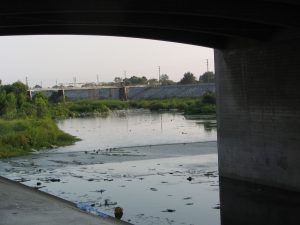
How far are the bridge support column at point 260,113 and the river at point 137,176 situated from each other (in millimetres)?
1628

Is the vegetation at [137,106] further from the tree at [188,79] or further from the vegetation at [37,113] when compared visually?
the tree at [188,79]

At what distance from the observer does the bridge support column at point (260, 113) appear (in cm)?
1719

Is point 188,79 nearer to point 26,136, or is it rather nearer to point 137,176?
point 26,136

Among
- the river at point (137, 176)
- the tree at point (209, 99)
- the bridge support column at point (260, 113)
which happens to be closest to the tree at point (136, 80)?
the tree at point (209, 99)

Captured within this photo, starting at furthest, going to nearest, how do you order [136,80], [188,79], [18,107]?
[136,80], [188,79], [18,107]

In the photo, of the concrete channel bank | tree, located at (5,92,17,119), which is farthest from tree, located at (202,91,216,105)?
the concrete channel bank

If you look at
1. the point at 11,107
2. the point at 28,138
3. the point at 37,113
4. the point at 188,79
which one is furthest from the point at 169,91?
the point at 28,138

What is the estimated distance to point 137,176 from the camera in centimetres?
2295

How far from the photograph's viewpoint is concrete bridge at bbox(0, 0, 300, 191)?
1487 centimetres

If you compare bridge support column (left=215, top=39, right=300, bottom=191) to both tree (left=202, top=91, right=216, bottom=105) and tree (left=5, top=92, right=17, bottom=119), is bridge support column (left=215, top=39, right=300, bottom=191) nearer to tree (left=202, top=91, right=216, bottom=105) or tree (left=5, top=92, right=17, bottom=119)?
tree (left=5, top=92, right=17, bottom=119)

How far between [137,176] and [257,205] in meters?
7.54

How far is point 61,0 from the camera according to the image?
13.9 meters

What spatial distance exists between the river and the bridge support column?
5.34 ft

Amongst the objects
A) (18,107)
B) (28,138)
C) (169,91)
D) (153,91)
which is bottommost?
(28,138)
